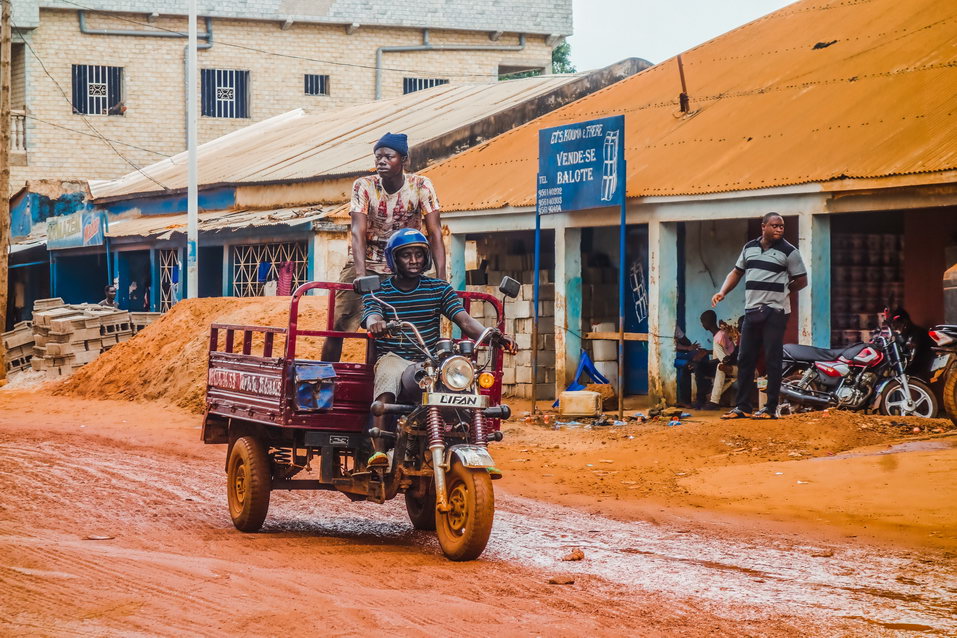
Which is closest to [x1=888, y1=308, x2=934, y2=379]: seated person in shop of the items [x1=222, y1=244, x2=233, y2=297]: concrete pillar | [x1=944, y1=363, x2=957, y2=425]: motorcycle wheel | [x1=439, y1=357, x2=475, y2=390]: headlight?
[x1=944, y1=363, x2=957, y2=425]: motorcycle wheel

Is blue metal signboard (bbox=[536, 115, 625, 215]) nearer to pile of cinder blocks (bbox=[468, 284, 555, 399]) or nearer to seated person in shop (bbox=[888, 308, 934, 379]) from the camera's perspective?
pile of cinder blocks (bbox=[468, 284, 555, 399])

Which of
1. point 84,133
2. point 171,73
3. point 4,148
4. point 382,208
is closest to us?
point 382,208

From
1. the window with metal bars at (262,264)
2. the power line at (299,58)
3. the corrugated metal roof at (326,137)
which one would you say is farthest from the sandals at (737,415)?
the power line at (299,58)

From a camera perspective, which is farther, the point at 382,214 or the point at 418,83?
the point at 418,83

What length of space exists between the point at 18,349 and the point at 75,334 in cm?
297

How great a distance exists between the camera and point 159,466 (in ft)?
44.5

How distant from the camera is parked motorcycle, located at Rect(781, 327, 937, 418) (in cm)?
1421

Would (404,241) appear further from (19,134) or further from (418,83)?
(418,83)

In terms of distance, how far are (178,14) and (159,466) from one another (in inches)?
1305

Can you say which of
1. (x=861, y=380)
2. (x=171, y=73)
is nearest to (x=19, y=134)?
(x=171, y=73)

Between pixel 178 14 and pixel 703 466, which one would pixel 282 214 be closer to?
pixel 703 466

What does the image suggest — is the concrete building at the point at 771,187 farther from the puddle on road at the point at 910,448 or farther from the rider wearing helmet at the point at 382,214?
the rider wearing helmet at the point at 382,214

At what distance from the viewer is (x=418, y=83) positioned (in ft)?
155

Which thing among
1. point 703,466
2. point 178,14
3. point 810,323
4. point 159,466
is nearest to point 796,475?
point 703,466
